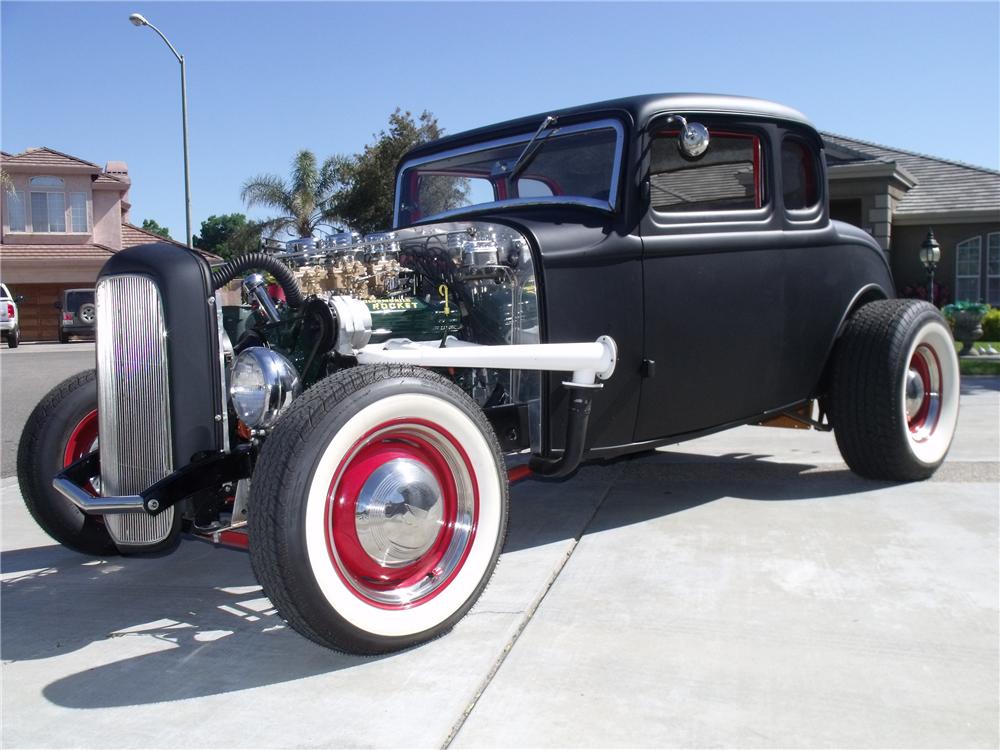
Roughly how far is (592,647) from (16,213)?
33.7 meters

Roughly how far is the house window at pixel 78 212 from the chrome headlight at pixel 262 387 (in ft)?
106

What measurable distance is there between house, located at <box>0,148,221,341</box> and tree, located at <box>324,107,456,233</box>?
7528 millimetres

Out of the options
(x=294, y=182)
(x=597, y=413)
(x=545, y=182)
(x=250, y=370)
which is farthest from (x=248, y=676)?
(x=294, y=182)

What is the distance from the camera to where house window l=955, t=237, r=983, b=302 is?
19.8m

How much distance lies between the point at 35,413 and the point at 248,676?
1638 millimetres

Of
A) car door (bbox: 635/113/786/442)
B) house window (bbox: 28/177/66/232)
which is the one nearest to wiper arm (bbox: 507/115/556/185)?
car door (bbox: 635/113/786/442)

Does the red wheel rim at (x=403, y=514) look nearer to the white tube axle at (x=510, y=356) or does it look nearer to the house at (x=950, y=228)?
the white tube axle at (x=510, y=356)

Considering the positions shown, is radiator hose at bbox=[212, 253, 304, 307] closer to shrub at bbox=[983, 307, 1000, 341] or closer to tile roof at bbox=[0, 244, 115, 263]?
shrub at bbox=[983, 307, 1000, 341]

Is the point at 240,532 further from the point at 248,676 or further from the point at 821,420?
the point at 821,420

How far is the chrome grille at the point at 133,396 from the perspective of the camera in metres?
2.75

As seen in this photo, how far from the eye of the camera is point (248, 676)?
8.18 feet

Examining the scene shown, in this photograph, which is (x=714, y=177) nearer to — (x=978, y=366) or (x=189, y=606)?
(x=189, y=606)

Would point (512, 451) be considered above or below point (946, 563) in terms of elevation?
above

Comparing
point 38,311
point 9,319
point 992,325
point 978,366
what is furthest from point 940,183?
point 38,311
